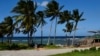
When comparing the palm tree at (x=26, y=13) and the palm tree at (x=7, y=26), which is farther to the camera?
the palm tree at (x=7, y=26)

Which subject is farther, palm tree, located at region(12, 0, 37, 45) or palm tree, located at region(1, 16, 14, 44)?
palm tree, located at region(1, 16, 14, 44)

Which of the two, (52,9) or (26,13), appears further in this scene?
(52,9)

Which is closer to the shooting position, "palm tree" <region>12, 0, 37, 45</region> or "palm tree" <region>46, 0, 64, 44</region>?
"palm tree" <region>12, 0, 37, 45</region>

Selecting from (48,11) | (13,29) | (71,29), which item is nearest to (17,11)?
(48,11)

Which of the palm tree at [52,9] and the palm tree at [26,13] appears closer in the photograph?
the palm tree at [26,13]

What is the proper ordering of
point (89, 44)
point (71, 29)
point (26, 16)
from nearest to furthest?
1. point (26, 16)
2. point (89, 44)
3. point (71, 29)

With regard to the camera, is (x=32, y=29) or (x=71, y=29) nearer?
(x=32, y=29)

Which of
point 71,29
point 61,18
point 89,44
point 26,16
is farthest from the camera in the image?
point 71,29

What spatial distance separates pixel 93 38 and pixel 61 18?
36.6 feet

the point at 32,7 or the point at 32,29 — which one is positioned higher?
the point at 32,7

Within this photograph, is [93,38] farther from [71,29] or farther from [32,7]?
[32,7]

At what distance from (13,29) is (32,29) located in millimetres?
16565

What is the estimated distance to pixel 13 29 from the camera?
80.0 m

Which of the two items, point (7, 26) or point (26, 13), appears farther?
point (7, 26)
